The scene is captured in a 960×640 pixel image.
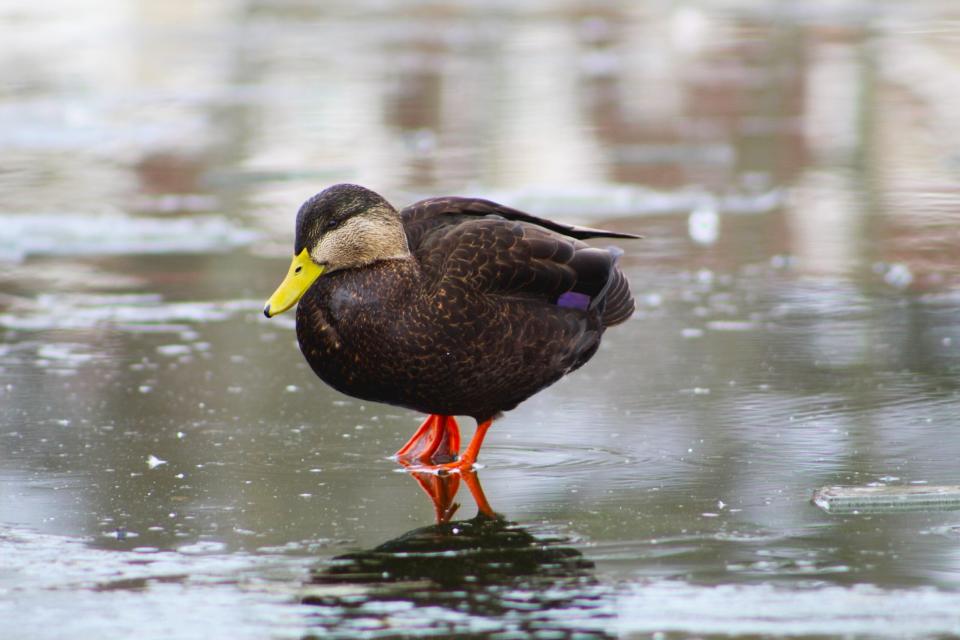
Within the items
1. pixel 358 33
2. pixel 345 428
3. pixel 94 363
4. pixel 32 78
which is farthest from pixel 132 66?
pixel 345 428

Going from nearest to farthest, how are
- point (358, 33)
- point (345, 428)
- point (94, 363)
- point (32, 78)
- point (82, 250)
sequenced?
point (345, 428) < point (94, 363) < point (82, 250) < point (32, 78) < point (358, 33)

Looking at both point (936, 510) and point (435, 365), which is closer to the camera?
point (936, 510)

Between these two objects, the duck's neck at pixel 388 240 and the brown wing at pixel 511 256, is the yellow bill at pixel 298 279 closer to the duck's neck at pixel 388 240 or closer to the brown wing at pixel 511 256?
the duck's neck at pixel 388 240

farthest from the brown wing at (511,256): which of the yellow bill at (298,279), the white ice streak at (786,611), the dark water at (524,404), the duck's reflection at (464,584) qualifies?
the white ice streak at (786,611)

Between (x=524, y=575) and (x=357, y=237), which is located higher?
(x=357, y=237)

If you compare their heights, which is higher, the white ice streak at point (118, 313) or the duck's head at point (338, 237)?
the duck's head at point (338, 237)

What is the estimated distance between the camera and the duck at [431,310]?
13.9 feet

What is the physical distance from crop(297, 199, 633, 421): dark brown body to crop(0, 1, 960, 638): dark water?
23 cm

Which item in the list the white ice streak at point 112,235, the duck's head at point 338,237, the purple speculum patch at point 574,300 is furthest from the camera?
the white ice streak at point 112,235

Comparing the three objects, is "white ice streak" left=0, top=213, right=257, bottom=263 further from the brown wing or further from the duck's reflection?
the duck's reflection

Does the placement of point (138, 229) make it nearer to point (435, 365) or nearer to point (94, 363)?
point (94, 363)

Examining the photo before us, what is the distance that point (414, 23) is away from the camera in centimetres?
2014

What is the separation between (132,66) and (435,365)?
42.5ft

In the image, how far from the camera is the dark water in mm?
3246
